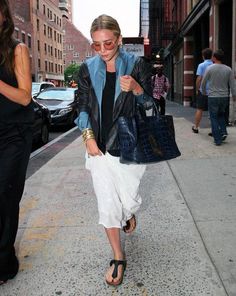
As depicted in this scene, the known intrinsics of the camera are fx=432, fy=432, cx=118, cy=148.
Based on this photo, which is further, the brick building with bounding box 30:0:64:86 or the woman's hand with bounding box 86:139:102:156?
the brick building with bounding box 30:0:64:86

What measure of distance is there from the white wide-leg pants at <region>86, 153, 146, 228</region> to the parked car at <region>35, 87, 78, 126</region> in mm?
10719

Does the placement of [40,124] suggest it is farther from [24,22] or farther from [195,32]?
[24,22]

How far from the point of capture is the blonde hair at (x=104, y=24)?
2.82m

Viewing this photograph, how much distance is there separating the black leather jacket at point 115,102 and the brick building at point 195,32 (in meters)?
8.98

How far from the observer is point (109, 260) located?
3.43 metres

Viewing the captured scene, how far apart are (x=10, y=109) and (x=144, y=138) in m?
0.91

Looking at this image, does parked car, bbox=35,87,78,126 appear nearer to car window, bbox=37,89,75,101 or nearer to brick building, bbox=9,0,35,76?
car window, bbox=37,89,75,101

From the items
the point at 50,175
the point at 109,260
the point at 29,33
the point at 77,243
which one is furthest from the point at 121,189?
the point at 29,33

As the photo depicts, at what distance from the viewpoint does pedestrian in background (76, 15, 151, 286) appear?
115 inches

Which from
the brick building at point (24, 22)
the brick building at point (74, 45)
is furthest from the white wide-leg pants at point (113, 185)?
the brick building at point (74, 45)

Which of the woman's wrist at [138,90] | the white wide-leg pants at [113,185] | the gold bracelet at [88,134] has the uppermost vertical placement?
the woman's wrist at [138,90]

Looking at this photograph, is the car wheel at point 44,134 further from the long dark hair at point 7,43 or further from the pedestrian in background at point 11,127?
→ the long dark hair at point 7,43

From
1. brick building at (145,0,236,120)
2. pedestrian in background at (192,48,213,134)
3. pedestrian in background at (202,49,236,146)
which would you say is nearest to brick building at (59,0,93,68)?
brick building at (145,0,236,120)

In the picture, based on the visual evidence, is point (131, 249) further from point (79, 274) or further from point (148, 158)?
point (148, 158)
